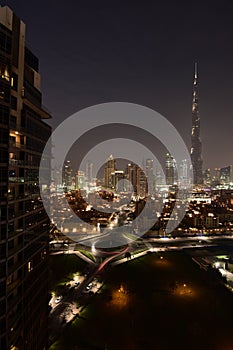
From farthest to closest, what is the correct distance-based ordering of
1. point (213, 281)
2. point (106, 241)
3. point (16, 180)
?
point (106, 241) → point (213, 281) → point (16, 180)

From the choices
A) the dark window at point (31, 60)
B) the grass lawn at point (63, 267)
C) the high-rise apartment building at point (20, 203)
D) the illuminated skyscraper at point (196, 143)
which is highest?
the illuminated skyscraper at point (196, 143)

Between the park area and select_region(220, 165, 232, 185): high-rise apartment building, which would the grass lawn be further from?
select_region(220, 165, 232, 185): high-rise apartment building

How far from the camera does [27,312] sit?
7.79 metres

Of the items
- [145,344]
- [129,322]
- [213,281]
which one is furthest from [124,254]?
[145,344]

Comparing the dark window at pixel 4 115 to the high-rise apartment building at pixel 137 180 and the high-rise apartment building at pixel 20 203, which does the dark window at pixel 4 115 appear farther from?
the high-rise apartment building at pixel 137 180

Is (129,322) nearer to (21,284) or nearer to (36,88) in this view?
(21,284)

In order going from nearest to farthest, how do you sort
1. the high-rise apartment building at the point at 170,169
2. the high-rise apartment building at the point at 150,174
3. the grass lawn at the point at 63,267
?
1. the grass lawn at the point at 63,267
2. the high-rise apartment building at the point at 150,174
3. the high-rise apartment building at the point at 170,169

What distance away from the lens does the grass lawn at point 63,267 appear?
16.6 metres

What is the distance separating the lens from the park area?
10914 millimetres

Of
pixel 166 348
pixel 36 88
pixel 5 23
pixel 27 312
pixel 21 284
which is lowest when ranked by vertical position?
pixel 166 348

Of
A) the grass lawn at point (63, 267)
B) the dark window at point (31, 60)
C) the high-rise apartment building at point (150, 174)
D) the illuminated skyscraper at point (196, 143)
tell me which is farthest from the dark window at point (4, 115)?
the illuminated skyscraper at point (196, 143)

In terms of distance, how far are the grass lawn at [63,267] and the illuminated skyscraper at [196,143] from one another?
10737cm

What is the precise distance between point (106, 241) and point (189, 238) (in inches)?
398

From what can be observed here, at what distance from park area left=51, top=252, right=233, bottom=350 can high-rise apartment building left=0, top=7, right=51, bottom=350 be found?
3.25 m
